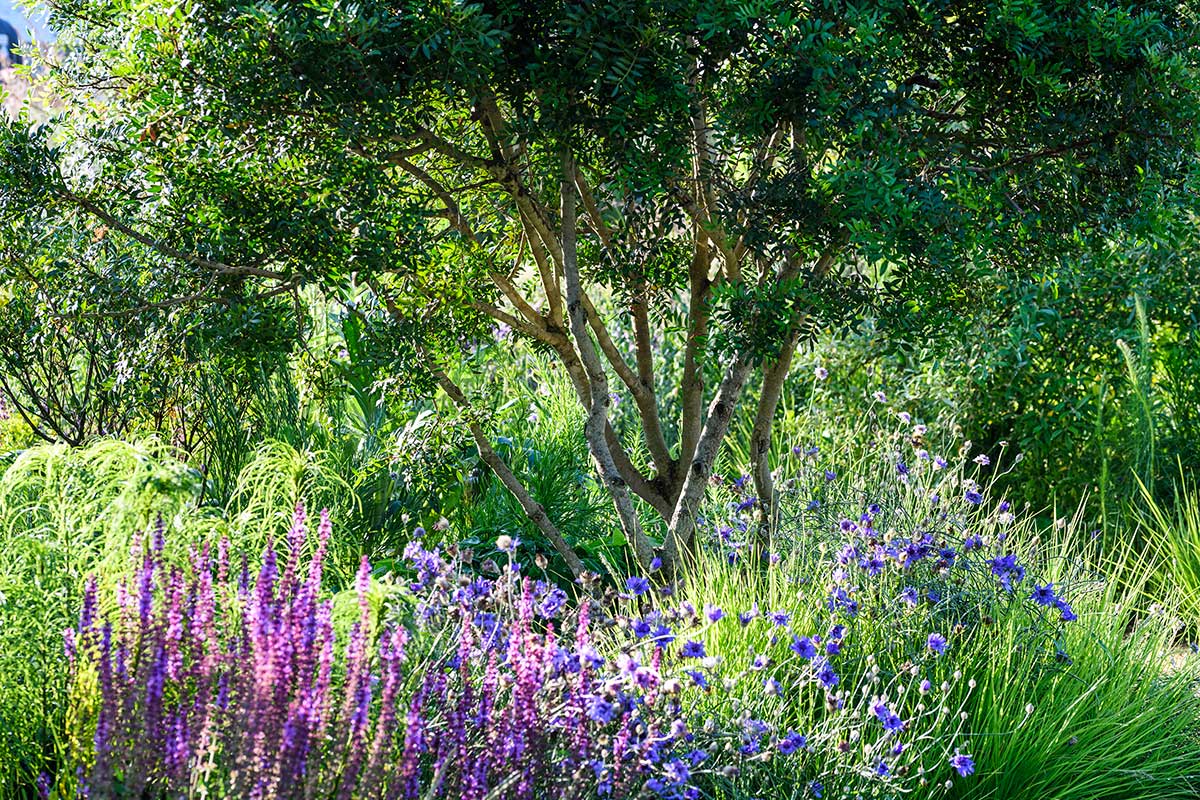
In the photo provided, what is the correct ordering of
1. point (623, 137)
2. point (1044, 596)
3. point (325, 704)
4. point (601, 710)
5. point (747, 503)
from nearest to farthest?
point (325, 704) → point (601, 710) → point (623, 137) → point (1044, 596) → point (747, 503)

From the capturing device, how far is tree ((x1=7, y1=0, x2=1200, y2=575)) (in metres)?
3.18

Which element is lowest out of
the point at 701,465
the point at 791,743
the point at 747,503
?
the point at 791,743

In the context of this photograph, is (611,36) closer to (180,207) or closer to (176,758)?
(180,207)

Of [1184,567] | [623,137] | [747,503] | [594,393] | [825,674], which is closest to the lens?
[825,674]

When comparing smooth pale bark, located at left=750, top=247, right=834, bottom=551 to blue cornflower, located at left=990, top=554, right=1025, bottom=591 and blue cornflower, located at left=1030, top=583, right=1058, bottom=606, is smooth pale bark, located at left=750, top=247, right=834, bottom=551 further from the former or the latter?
blue cornflower, located at left=1030, top=583, right=1058, bottom=606

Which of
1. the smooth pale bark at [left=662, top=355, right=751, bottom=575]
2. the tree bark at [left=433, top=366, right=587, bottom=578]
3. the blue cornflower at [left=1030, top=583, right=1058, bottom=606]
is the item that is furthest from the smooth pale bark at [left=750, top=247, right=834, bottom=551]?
the blue cornflower at [left=1030, top=583, right=1058, bottom=606]

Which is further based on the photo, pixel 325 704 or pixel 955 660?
pixel 955 660

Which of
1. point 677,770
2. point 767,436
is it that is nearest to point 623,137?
point 767,436

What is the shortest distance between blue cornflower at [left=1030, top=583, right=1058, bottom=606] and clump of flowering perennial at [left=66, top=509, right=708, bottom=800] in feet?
4.10

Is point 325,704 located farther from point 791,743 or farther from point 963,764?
point 963,764

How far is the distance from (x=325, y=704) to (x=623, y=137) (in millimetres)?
1791

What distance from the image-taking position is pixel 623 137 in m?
3.37

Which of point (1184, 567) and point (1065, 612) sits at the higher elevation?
point (1184, 567)

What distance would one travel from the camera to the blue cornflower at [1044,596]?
3.47 metres
